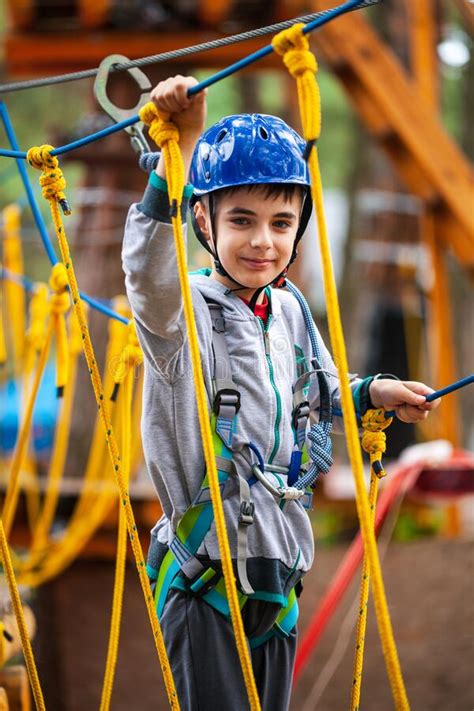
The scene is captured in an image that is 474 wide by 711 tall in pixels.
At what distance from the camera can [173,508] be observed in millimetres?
1382

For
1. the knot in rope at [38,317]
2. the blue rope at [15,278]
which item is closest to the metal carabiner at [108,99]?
the knot in rope at [38,317]

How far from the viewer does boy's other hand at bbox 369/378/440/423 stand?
4.52ft

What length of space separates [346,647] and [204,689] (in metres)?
2.75

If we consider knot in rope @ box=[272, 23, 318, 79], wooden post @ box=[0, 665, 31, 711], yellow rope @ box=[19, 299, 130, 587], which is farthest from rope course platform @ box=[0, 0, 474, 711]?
yellow rope @ box=[19, 299, 130, 587]

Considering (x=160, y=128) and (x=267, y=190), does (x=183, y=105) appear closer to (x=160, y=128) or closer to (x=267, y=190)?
(x=160, y=128)

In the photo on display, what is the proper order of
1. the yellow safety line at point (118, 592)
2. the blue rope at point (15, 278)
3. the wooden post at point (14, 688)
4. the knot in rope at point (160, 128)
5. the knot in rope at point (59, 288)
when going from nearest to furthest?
the knot in rope at point (160, 128), the yellow safety line at point (118, 592), the wooden post at point (14, 688), the knot in rope at point (59, 288), the blue rope at point (15, 278)

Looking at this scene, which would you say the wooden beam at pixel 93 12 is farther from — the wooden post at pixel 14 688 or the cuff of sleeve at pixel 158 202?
the cuff of sleeve at pixel 158 202

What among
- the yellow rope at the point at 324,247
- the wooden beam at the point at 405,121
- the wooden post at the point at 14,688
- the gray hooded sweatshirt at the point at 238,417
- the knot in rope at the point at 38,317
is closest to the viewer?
the yellow rope at the point at 324,247

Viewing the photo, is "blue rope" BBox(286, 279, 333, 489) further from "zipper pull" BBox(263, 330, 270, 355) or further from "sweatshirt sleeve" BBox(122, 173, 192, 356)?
"sweatshirt sleeve" BBox(122, 173, 192, 356)

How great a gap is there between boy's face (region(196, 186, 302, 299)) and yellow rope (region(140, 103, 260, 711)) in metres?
0.15

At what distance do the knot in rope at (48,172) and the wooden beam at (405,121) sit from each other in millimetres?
2458

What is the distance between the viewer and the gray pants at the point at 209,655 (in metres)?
1.39

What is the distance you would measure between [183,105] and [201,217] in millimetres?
250

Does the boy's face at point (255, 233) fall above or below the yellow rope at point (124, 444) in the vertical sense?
above
